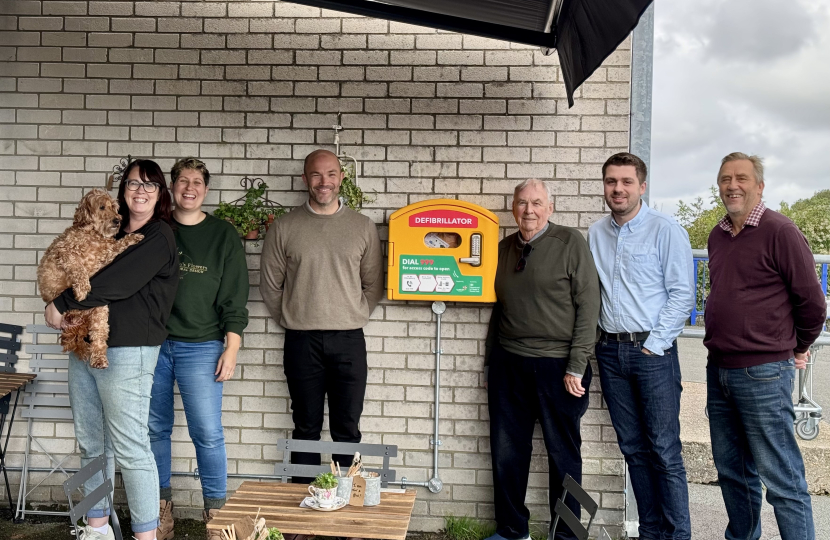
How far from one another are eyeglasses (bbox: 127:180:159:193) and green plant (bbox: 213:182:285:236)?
0.64 metres

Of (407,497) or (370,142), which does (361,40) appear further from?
(407,497)

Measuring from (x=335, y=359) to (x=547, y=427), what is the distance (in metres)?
1.15

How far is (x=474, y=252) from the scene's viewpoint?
3740 millimetres

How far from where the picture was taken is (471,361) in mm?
4078

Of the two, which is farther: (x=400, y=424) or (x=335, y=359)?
(x=400, y=424)

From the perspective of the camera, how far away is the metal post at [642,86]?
392 cm

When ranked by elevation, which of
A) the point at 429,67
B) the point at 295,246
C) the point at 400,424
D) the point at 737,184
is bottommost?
the point at 400,424

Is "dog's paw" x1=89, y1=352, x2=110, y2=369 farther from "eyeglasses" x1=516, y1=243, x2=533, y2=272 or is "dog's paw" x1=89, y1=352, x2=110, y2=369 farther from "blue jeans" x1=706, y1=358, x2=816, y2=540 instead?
"blue jeans" x1=706, y1=358, x2=816, y2=540

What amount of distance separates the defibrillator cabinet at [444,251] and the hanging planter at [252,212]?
2.43 ft

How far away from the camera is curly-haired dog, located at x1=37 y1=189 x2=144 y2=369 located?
311cm

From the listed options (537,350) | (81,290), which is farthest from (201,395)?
(537,350)

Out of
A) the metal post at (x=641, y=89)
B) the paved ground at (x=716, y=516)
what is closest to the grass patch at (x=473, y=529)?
the metal post at (x=641, y=89)

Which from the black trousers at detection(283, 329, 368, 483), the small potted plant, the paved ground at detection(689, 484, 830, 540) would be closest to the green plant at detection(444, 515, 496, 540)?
the black trousers at detection(283, 329, 368, 483)

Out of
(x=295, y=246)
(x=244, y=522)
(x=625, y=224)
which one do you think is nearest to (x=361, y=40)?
(x=295, y=246)
